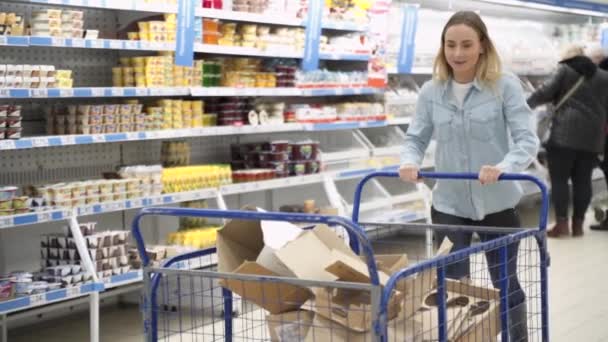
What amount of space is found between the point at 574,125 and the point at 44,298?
5.30 m

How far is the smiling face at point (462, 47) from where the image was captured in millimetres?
3580

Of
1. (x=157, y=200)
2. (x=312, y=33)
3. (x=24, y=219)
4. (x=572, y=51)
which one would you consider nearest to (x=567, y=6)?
(x=572, y=51)

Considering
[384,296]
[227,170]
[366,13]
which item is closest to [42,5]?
[227,170]

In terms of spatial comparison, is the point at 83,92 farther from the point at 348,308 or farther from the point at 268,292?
the point at 348,308

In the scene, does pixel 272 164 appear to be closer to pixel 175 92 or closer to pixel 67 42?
pixel 175 92

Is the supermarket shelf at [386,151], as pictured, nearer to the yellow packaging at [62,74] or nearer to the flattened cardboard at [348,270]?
the yellow packaging at [62,74]

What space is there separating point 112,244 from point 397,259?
2.84 meters

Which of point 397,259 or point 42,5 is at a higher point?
point 42,5

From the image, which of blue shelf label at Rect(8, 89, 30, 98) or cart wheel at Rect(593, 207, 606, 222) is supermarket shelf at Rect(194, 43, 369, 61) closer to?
blue shelf label at Rect(8, 89, 30, 98)

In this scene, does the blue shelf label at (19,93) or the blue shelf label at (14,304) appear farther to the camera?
the blue shelf label at (19,93)

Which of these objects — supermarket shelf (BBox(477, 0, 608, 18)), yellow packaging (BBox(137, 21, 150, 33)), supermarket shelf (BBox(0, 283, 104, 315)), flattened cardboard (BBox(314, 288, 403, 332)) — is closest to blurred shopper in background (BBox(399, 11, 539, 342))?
flattened cardboard (BBox(314, 288, 403, 332))

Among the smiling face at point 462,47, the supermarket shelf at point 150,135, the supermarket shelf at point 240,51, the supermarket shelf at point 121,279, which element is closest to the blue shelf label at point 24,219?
Answer: the supermarket shelf at point 150,135

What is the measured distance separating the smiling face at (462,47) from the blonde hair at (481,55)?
0.02m

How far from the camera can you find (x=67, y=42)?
513 centimetres
